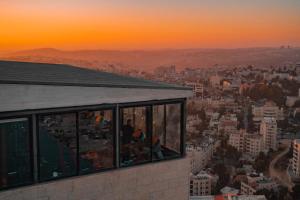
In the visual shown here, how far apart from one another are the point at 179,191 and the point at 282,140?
41.5 meters

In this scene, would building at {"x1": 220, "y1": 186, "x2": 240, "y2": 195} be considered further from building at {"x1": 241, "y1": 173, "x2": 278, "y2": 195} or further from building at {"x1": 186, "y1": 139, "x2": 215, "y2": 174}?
building at {"x1": 186, "y1": 139, "x2": 215, "y2": 174}

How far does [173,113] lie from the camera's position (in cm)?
541

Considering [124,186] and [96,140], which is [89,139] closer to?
[96,140]

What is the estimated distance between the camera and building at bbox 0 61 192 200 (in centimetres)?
424

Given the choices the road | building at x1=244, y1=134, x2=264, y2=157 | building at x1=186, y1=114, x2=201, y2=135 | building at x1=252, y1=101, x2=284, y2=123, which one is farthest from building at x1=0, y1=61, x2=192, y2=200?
building at x1=252, y1=101, x2=284, y2=123

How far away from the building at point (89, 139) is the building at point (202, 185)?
2525cm

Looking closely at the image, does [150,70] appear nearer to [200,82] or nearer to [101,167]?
[200,82]

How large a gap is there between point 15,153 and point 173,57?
60.9 m

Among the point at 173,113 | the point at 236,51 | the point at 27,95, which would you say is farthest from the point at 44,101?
the point at 236,51

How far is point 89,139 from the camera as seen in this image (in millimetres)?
4645

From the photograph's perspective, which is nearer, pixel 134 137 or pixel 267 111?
pixel 134 137

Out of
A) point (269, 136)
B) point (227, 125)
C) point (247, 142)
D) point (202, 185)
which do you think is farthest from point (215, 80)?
point (202, 185)

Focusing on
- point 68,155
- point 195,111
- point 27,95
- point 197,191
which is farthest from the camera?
point 195,111

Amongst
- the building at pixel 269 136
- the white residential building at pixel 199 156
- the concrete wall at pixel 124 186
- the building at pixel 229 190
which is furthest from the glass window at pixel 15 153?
the building at pixel 269 136
